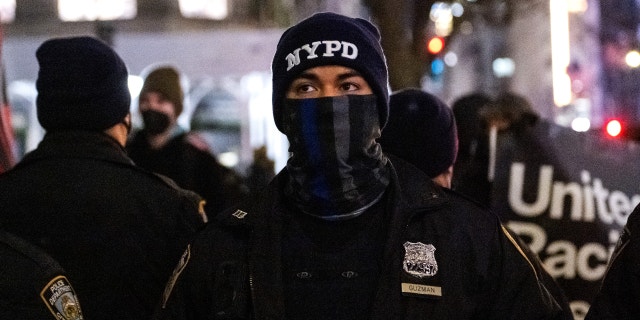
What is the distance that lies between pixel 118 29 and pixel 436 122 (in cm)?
1394

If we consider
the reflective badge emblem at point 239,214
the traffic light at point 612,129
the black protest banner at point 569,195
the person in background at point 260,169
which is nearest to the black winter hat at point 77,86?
the reflective badge emblem at point 239,214

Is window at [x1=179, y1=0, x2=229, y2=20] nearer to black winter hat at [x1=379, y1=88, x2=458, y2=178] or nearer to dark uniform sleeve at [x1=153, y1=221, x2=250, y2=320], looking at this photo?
black winter hat at [x1=379, y1=88, x2=458, y2=178]

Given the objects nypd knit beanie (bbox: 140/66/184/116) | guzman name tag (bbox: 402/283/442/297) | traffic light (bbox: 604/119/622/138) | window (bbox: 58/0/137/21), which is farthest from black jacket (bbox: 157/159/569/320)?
window (bbox: 58/0/137/21)

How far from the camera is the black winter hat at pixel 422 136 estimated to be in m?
3.58

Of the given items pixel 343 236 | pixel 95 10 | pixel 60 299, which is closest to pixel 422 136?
pixel 343 236

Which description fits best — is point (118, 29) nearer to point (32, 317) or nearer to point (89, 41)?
point (89, 41)

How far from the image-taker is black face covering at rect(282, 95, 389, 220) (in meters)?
2.55

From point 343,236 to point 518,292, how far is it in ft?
1.63

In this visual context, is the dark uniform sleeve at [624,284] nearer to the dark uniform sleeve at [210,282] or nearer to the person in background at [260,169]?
the dark uniform sleeve at [210,282]

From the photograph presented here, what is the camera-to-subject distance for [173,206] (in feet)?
10.8

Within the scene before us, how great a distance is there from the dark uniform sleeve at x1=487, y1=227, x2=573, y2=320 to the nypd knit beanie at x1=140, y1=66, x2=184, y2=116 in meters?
3.56

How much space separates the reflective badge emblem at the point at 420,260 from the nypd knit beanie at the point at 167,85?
138 inches

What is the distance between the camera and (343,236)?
8.38 ft

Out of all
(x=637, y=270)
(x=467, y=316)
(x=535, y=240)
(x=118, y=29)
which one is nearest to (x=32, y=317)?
(x=467, y=316)
